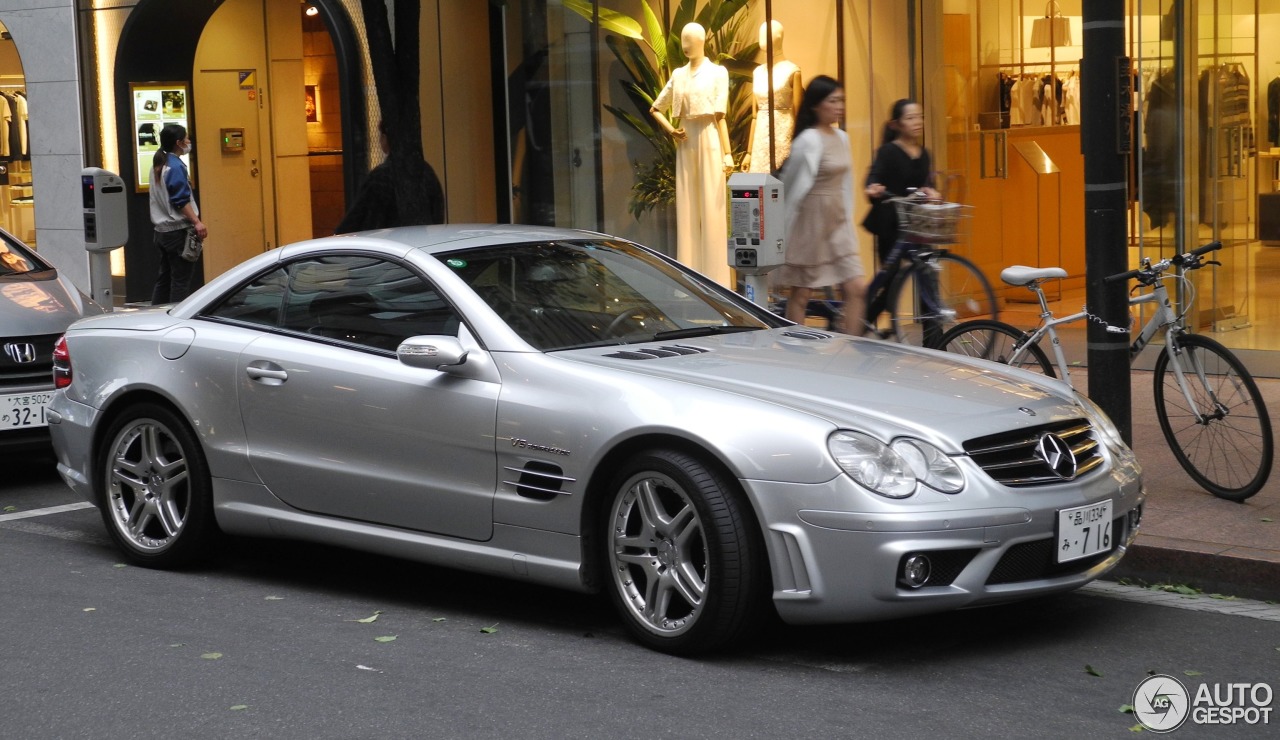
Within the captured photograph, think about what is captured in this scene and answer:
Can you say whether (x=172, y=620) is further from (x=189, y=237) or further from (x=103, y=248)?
(x=189, y=237)

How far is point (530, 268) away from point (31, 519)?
3339 millimetres

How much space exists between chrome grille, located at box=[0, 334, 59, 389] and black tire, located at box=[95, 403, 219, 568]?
77.2 inches

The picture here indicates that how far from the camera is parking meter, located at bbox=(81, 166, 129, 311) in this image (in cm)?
1359

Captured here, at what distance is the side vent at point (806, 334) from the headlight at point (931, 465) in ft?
4.62

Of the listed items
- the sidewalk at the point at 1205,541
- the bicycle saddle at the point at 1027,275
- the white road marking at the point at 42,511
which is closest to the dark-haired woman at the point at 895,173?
the bicycle saddle at the point at 1027,275

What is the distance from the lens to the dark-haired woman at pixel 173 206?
14.8 meters

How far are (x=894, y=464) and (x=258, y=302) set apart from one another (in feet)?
9.70

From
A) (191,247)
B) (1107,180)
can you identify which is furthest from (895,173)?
(191,247)

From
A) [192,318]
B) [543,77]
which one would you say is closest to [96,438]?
[192,318]

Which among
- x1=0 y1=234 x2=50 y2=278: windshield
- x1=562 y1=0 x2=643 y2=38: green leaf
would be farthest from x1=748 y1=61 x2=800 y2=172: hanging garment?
x1=0 y1=234 x2=50 y2=278: windshield

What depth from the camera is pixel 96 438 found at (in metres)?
7.01

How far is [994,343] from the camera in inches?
330

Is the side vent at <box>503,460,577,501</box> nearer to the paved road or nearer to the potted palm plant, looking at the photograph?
the paved road

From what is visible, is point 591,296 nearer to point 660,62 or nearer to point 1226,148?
point 1226,148
